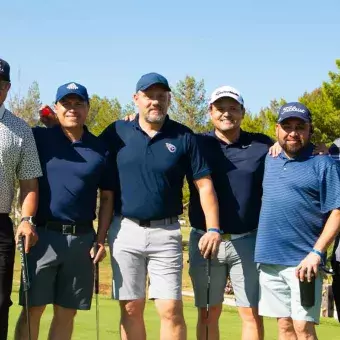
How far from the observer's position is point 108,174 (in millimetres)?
5602

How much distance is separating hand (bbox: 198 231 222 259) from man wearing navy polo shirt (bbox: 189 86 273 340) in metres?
0.28

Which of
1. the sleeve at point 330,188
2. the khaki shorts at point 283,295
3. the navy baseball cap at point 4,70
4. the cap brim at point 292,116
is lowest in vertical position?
the khaki shorts at point 283,295

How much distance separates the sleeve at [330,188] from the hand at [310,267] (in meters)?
0.35

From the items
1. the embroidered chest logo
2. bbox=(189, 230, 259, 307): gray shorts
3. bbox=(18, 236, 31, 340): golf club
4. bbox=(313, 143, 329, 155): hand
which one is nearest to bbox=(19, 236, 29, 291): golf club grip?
bbox=(18, 236, 31, 340): golf club

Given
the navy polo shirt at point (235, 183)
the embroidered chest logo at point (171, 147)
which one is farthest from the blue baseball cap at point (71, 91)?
the navy polo shirt at point (235, 183)

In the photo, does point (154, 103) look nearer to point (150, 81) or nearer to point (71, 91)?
point (150, 81)

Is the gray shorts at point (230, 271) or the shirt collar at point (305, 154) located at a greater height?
the shirt collar at point (305, 154)

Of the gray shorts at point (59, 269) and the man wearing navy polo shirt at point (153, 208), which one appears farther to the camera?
the man wearing navy polo shirt at point (153, 208)

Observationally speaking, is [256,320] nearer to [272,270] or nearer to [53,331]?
[272,270]

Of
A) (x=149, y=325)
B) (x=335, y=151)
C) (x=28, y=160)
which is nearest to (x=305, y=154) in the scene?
(x=335, y=151)

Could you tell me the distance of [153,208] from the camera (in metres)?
5.46

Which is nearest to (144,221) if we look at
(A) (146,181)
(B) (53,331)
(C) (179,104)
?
(A) (146,181)

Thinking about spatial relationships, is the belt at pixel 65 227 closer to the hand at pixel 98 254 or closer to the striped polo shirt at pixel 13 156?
the hand at pixel 98 254

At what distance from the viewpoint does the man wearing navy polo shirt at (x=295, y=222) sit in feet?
16.7
